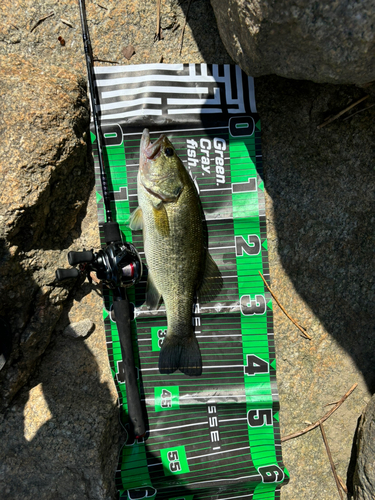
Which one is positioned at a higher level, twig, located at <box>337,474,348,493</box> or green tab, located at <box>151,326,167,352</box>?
green tab, located at <box>151,326,167,352</box>

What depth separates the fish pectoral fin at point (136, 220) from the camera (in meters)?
2.43

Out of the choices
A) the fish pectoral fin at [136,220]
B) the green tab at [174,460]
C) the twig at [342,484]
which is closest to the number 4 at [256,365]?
the green tab at [174,460]

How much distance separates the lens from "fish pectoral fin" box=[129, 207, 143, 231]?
243 centimetres

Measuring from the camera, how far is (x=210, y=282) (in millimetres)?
2539

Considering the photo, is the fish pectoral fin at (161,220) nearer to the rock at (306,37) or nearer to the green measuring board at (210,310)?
the green measuring board at (210,310)

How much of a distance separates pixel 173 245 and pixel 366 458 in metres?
1.95

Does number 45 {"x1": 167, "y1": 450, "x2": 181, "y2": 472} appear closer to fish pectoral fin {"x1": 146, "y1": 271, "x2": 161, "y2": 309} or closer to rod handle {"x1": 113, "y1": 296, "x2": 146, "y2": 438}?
rod handle {"x1": 113, "y1": 296, "x2": 146, "y2": 438}

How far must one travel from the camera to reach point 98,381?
2512 millimetres

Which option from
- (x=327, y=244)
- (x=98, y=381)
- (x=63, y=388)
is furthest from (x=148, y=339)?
(x=327, y=244)

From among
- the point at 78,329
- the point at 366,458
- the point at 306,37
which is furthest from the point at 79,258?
the point at 366,458

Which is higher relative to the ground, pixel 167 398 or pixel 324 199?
pixel 324 199

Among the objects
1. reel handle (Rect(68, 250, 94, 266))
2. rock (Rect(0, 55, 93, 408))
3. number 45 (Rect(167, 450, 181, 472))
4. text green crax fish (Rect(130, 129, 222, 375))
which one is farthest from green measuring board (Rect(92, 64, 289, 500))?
reel handle (Rect(68, 250, 94, 266))

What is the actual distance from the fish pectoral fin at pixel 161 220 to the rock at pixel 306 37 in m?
1.04

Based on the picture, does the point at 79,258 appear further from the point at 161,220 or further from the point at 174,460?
the point at 174,460
